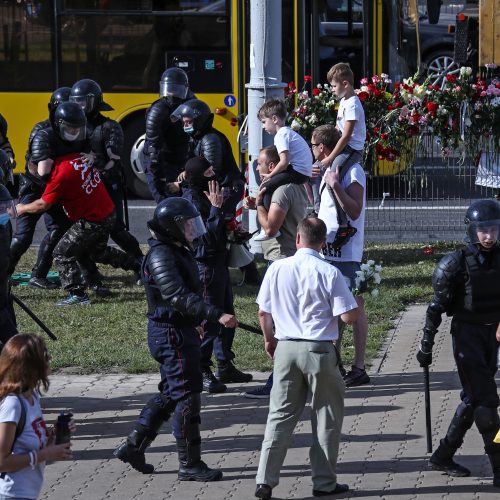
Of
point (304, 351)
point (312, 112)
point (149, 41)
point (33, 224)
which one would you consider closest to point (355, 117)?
point (312, 112)

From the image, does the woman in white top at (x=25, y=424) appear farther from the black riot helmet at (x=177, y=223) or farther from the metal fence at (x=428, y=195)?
the metal fence at (x=428, y=195)

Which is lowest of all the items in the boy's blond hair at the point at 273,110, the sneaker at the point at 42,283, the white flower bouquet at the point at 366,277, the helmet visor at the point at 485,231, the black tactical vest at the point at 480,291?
the sneaker at the point at 42,283

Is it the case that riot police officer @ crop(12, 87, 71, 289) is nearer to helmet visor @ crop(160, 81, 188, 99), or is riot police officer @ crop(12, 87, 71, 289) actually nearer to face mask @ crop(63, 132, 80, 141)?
face mask @ crop(63, 132, 80, 141)

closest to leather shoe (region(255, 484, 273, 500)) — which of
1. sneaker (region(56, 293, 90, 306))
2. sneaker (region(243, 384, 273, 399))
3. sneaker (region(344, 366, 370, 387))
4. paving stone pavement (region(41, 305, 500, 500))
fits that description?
paving stone pavement (region(41, 305, 500, 500))

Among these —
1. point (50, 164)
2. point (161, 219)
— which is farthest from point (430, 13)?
point (161, 219)

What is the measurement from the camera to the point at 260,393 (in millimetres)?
8539

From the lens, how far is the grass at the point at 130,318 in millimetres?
9516

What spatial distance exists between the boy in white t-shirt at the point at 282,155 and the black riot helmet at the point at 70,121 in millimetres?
2168

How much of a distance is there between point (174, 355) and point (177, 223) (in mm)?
733

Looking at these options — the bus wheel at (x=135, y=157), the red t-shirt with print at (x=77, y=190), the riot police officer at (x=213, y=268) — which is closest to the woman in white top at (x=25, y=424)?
the riot police officer at (x=213, y=268)

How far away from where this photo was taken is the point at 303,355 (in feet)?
20.9

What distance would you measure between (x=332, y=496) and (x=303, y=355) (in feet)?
2.74

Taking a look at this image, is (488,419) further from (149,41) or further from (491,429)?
(149,41)

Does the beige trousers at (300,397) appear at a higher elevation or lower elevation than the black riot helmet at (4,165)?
lower
